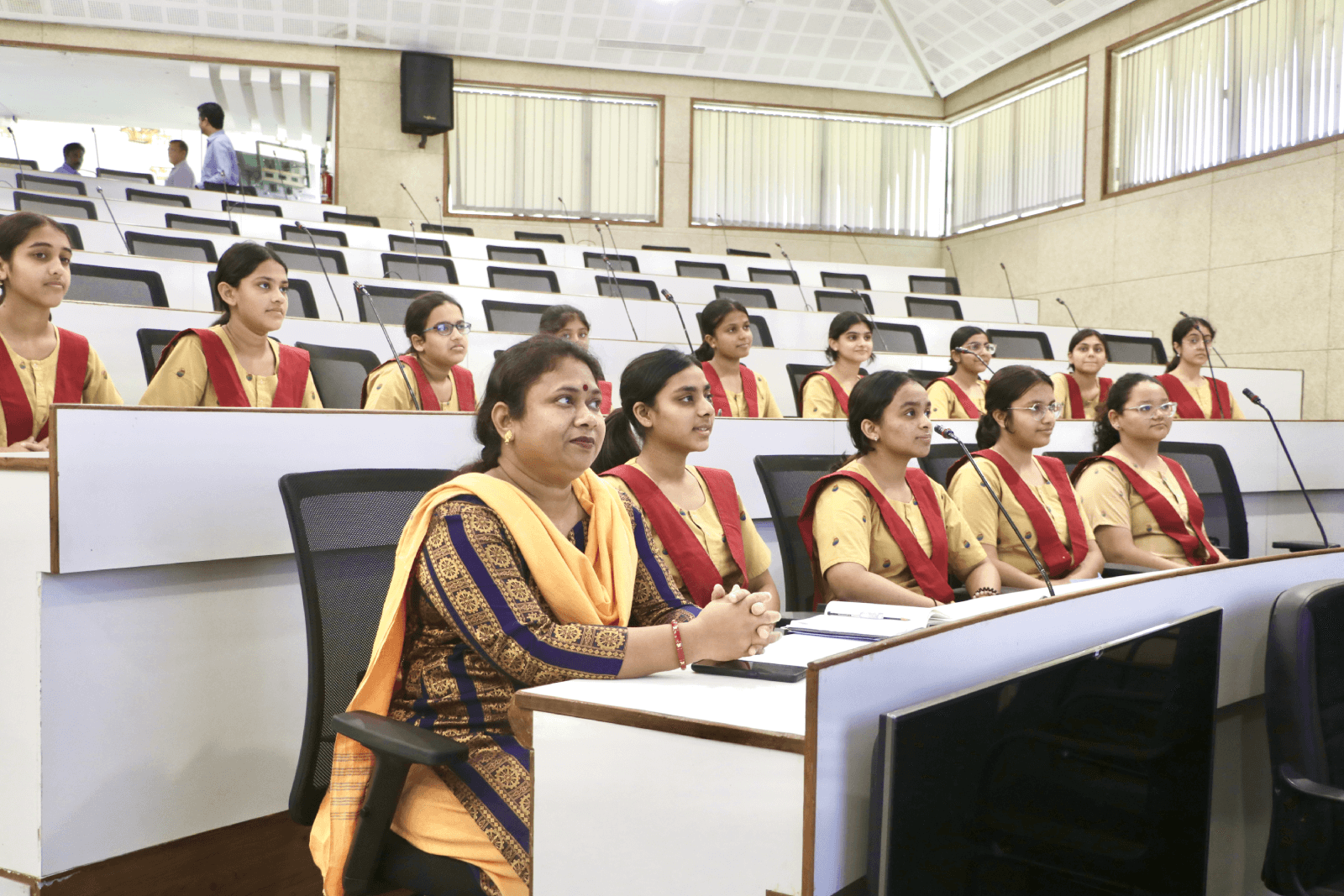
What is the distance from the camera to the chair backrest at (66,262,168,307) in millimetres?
3371

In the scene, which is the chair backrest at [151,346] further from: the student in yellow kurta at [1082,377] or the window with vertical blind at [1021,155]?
the window with vertical blind at [1021,155]

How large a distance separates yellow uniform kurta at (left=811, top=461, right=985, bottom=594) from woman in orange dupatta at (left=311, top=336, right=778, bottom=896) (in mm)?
724

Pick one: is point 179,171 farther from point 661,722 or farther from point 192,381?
point 661,722

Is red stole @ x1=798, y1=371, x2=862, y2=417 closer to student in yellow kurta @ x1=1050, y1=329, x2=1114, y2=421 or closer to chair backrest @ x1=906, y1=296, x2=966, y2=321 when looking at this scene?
student in yellow kurta @ x1=1050, y1=329, x2=1114, y2=421

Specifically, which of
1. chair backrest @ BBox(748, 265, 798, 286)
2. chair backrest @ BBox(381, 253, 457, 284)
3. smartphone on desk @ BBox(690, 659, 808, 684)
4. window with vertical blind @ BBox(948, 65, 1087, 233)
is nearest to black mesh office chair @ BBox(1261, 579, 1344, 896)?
smartphone on desk @ BBox(690, 659, 808, 684)

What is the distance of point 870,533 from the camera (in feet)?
7.00

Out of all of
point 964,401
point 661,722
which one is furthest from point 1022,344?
point 661,722

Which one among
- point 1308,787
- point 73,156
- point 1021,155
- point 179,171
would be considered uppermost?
point 1021,155

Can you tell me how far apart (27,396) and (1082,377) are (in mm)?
3900

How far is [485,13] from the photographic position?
8273mm

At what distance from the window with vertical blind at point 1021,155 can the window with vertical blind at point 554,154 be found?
2699mm

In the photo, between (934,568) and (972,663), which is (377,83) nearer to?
(934,568)

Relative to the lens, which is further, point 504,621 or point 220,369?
point 220,369

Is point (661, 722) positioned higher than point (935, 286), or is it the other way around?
point (935, 286)
